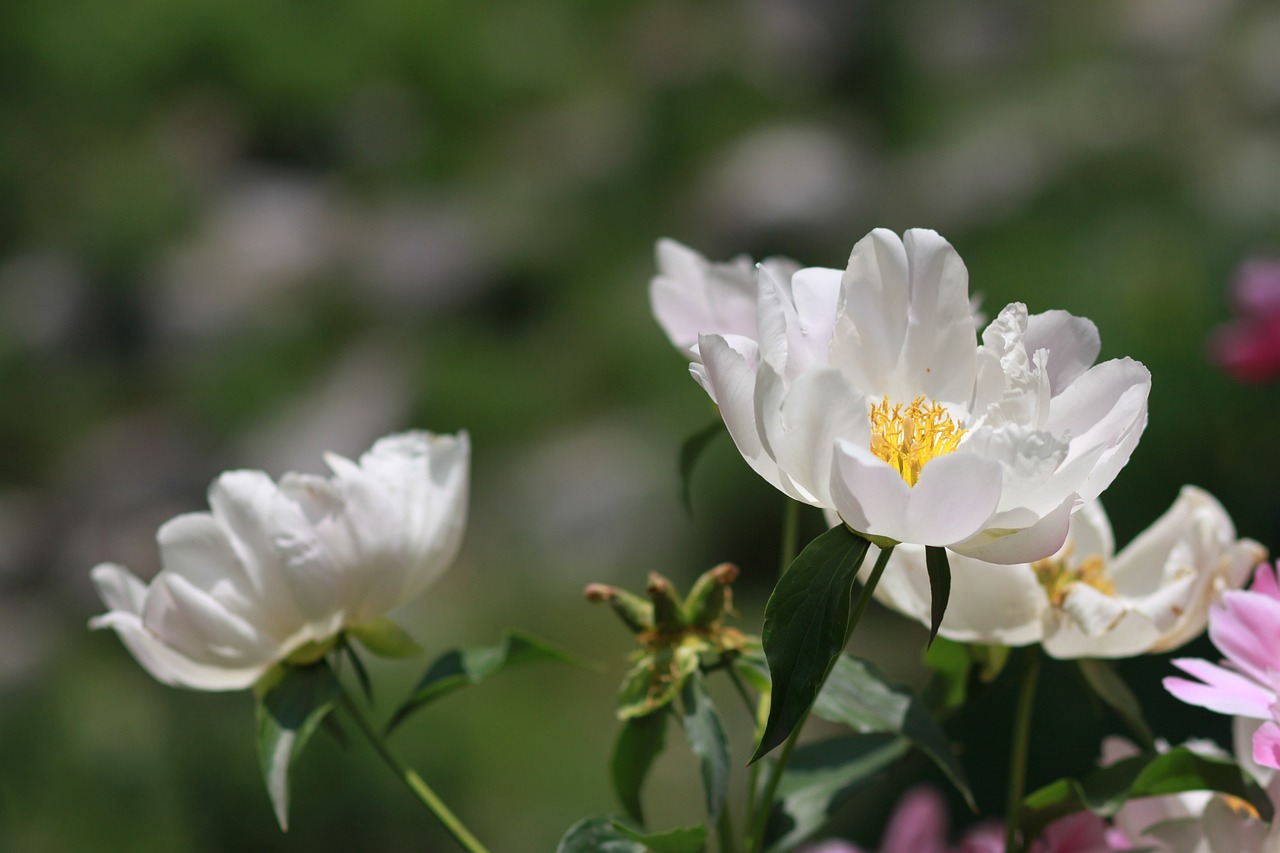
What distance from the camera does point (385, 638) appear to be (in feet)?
1.63

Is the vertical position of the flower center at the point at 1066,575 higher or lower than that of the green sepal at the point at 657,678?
lower

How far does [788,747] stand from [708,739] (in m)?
0.03

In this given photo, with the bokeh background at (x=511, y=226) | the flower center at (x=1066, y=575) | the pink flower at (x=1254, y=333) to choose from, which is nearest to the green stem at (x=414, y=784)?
the flower center at (x=1066, y=575)

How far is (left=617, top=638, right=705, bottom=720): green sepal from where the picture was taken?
41 cm

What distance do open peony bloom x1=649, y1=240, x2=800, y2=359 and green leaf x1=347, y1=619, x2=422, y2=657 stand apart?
6.3 inches

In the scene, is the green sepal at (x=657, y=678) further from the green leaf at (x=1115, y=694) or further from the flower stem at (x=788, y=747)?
the green leaf at (x=1115, y=694)

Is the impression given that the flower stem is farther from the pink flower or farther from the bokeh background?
the bokeh background

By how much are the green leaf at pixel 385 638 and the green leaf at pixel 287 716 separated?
1.1 inches

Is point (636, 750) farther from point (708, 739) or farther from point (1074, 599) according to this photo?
point (1074, 599)

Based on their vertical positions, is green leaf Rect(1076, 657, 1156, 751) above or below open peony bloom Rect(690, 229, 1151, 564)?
below

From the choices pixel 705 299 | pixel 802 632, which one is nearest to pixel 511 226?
pixel 705 299

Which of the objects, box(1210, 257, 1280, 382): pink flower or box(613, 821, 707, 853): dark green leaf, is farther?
box(1210, 257, 1280, 382): pink flower

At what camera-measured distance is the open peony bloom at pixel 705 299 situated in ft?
1.73

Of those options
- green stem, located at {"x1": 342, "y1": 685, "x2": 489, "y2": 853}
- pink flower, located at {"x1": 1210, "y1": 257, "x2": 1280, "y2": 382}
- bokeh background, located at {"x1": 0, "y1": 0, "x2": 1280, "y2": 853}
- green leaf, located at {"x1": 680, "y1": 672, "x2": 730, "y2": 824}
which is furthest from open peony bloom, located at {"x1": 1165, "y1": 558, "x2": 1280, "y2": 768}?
bokeh background, located at {"x1": 0, "y1": 0, "x2": 1280, "y2": 853}
